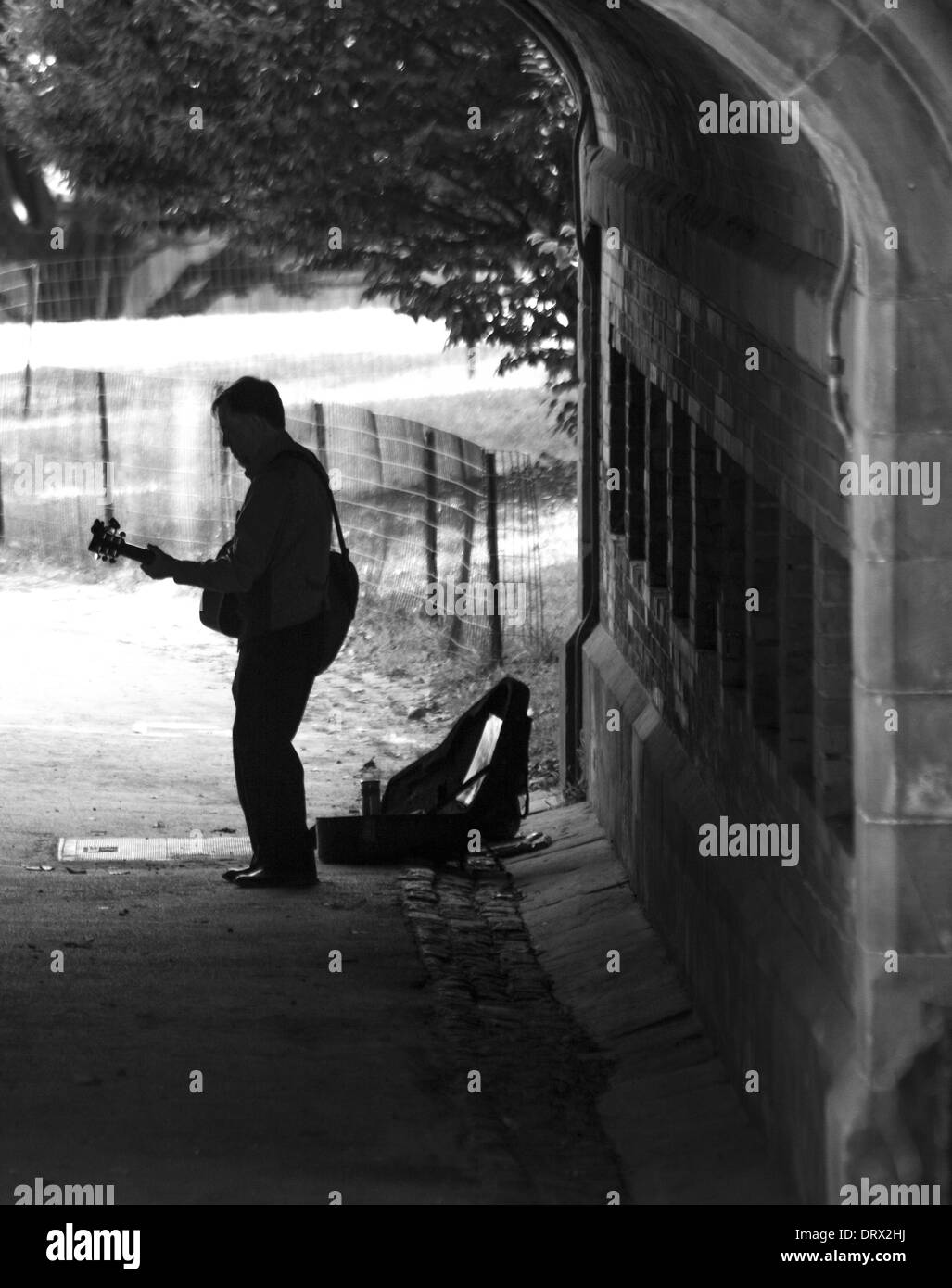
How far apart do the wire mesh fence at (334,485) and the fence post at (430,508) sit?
0.06 feet

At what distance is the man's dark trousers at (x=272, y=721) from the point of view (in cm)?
844

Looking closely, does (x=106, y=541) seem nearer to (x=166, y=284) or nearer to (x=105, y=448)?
(x=105, y=448)

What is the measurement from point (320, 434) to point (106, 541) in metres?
12.2

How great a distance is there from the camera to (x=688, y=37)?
5.55 meters

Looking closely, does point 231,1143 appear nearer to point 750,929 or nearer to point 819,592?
point 750,929

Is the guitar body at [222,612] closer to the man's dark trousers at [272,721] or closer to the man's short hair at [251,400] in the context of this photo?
the man's dark trousers at [272,721]

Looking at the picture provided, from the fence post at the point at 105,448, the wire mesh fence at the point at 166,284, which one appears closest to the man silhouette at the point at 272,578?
the fence post at the point at 105,448

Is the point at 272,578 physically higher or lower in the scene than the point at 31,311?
lower

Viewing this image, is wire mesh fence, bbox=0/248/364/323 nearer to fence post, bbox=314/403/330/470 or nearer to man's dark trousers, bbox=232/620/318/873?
fence post, bbox=314/403/330/470

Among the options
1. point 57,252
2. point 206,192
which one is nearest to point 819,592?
point 206,192

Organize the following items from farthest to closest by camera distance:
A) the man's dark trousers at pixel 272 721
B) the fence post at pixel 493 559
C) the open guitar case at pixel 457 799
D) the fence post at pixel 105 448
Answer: the fence post at pixel 105 448 → the fence post at pixel 493 559 → the open guitar case at pixel 457 799 → the man's dark trousers at pixel 272 721

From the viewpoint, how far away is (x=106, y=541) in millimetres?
7840

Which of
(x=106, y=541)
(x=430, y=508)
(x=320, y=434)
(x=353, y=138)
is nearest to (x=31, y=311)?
(x=320, y=434)

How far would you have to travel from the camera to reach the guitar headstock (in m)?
7.76
